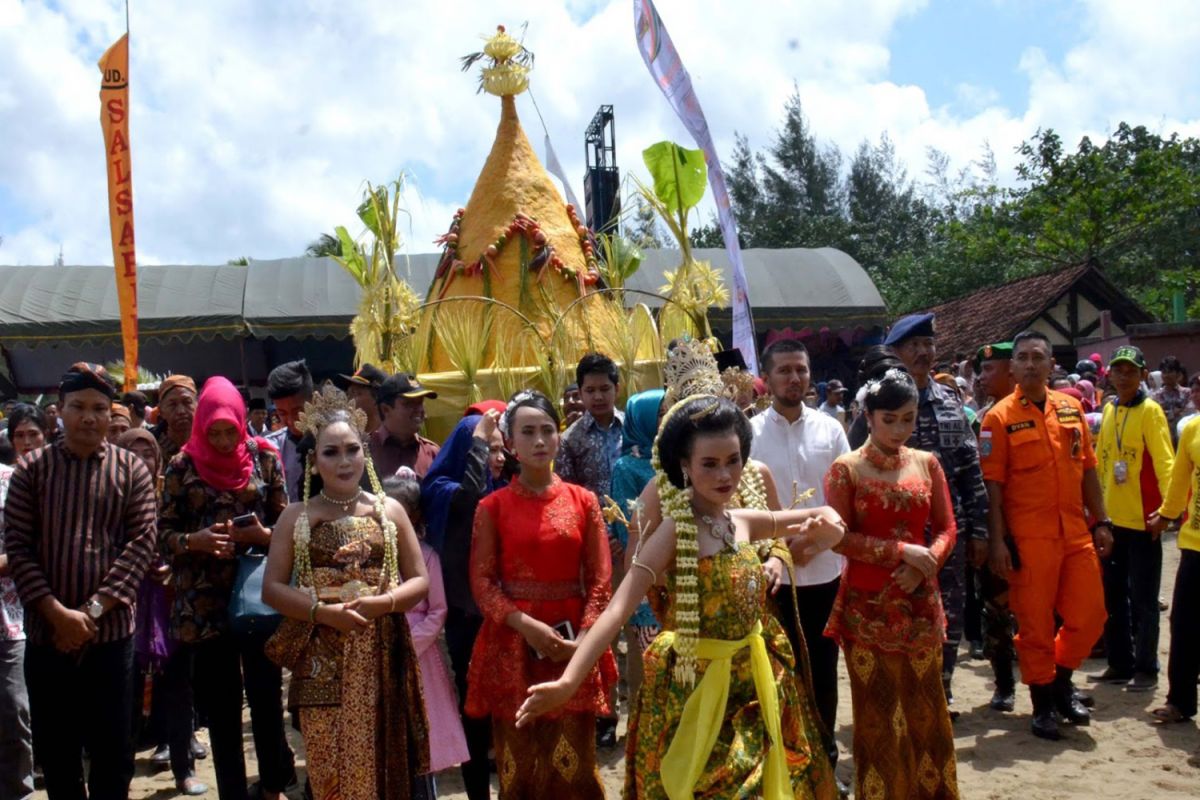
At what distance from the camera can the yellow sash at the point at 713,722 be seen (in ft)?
9.95

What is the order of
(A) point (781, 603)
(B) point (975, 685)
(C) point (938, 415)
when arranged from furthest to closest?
(B) point (975, 685) < (C) point (938, 415) < (A) point (781, 603)

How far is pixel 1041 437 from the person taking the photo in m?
5.30

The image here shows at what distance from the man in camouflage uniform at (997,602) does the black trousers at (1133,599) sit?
77 centimetres

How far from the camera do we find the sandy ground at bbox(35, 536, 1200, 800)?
4.62m

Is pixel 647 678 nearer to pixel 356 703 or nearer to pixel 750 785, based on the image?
pixel 750 785

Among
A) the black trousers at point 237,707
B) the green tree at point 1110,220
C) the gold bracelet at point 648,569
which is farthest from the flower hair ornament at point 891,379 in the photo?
the green tree at point 1110,220

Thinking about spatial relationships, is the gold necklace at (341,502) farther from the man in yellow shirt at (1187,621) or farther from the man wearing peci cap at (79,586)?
the man in yellow shirt at (1187,621)

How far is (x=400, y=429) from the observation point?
5.19 metres

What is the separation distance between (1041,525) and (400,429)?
3.20 meters

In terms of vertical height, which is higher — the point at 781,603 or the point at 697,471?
the point at 697,471

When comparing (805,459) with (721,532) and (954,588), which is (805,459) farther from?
(721,532)

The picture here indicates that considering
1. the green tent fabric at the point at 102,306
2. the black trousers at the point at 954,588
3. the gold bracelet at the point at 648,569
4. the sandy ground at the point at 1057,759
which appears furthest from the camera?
the green tent fabric at the point at 102,306

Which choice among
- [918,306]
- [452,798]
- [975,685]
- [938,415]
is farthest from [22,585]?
[918,306]

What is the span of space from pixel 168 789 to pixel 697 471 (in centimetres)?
340
